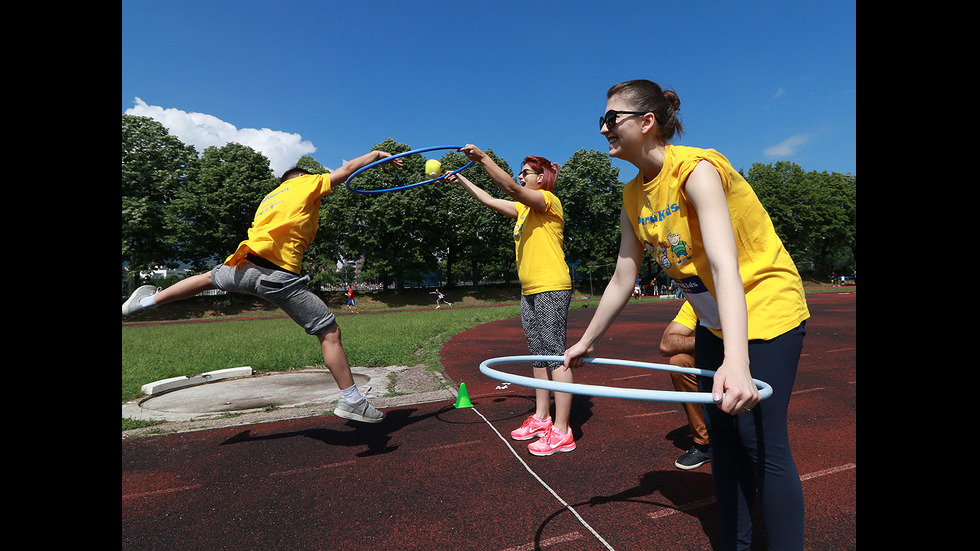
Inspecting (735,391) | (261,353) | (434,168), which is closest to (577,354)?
(735,391)

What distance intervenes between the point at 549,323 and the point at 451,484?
1410mm

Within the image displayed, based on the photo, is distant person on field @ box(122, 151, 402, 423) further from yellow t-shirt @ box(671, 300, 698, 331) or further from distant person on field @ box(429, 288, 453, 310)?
distant person on field @ box(429, 288, 453, 310)

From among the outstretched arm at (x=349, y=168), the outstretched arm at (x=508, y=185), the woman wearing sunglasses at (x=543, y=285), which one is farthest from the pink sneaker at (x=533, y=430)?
the outstretched arm at (x=349, y=168)

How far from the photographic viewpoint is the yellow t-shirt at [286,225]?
368cm

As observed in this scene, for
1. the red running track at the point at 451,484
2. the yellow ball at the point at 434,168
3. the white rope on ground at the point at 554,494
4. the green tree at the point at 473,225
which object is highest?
the green tree at the point at 473,225

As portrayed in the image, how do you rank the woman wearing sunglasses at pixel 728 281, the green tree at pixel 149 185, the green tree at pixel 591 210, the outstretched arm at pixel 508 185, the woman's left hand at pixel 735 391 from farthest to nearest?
1. the green tree at pixel 591 210
2. the green tree at pixel 149 185
3. the outstretched arm at pixel 508 185
4. the woman wearing sunglasses at pixel 728 281
5. the woman's left hand at pixel 735 391

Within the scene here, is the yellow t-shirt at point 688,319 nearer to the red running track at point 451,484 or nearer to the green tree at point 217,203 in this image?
the red running track at point 451,484

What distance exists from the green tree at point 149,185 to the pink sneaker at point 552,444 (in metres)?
35.8

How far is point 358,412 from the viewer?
3826 millimetres

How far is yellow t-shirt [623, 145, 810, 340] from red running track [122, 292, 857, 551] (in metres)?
1.28

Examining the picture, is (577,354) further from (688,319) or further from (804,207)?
(804,207)

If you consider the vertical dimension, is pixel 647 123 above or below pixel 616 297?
above

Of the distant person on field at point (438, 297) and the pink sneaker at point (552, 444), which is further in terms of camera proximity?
the distant person on field at point (438, 297)

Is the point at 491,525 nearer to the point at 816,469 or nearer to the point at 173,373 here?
the point at 816,469
